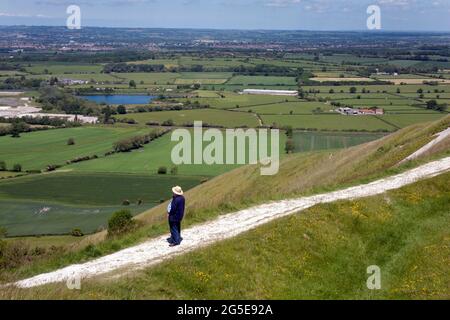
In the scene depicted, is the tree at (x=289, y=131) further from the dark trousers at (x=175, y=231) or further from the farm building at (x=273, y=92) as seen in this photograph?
the dark trousers at (x=175, y=231)

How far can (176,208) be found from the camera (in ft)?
65.0

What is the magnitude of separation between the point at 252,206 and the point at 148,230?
5544mm

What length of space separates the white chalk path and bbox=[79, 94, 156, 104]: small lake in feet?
452

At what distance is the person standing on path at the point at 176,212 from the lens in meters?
19.8

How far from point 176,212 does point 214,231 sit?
2.68 m

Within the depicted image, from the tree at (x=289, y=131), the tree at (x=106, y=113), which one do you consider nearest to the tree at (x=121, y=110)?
the tree at (x=106, y=113)

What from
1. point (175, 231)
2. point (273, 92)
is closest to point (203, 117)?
point (273, 92)

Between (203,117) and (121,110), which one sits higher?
(121,110)

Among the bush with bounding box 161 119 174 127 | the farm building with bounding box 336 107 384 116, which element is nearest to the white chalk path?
the bush with bounding box 161 119 174 127

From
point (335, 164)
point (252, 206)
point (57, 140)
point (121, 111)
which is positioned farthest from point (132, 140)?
point (252, 206)

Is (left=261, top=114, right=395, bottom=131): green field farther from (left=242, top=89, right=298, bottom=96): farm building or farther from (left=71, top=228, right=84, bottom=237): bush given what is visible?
(left=71, top=228, right=84, bottom=237): bush

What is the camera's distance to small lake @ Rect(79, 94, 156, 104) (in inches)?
6505

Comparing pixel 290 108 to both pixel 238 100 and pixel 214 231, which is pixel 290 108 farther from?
pixel 214 231

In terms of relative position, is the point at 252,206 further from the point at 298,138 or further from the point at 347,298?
the point at 298,138
